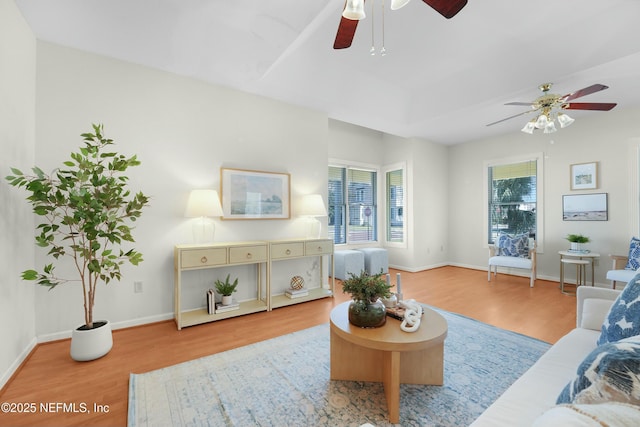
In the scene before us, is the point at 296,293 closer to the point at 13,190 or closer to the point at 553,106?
the point at 13,190

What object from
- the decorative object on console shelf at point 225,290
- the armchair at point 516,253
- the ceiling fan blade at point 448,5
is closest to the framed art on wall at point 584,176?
the armchair at point 516,253

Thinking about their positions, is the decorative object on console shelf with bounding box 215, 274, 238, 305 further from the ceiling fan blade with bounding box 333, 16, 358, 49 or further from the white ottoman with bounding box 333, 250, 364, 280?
the ceiling fan blade with bounding box 333, 16, 358, 49

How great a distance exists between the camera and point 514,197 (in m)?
5.28

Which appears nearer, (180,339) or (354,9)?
(354,9)

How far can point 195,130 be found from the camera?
3227mm

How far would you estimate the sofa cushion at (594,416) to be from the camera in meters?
0.52

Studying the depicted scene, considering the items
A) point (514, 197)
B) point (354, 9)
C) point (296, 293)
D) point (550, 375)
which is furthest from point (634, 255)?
point (354, 9)

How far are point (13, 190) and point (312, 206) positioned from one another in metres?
2.81

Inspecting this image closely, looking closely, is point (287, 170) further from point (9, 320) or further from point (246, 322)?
point (9, 320)

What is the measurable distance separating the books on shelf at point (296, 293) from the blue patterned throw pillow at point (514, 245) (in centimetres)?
357

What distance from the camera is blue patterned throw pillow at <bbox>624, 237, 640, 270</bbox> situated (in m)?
3.51

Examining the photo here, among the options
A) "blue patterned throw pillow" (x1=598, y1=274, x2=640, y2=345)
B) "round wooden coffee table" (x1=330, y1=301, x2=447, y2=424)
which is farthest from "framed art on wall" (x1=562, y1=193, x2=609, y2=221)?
"round wooden coffee table" (x1=330, y1=301, x2=447, y2=424)

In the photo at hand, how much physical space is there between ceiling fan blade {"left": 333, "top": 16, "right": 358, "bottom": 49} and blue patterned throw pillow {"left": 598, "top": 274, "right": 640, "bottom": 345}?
2.06 metres

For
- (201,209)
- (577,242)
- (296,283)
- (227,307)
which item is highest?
(201,209)
